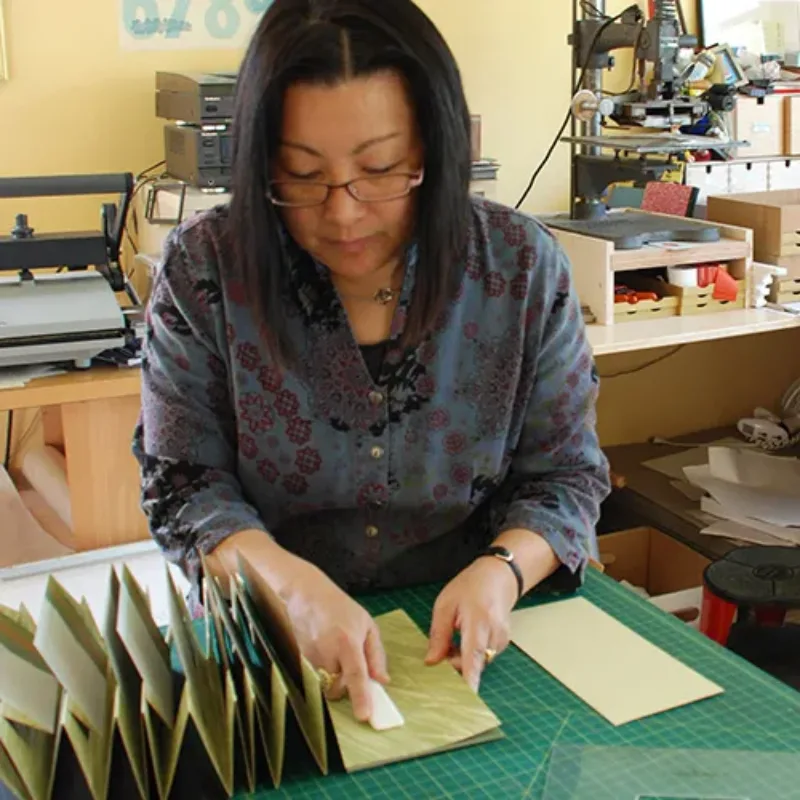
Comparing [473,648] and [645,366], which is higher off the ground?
[473,648]

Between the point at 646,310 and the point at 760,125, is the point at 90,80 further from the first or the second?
the point at 760,125

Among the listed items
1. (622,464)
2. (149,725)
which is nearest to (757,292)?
(622,464)

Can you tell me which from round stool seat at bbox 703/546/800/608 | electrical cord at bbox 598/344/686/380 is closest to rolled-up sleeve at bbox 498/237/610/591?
round stool seat at bbox 703/546/800/608

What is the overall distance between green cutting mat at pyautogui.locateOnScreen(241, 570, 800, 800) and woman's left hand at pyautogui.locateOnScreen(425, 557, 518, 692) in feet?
0.08

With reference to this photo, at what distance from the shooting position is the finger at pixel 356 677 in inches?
36.8

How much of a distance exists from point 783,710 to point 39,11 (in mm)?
1836

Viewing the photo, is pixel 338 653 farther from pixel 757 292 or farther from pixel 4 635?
pixel 757 292

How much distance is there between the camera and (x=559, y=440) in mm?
1201

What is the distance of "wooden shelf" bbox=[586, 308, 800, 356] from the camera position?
201cm

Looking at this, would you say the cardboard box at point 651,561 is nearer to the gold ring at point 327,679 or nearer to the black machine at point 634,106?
the black machine at point 634,106

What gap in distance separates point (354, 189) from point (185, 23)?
137 centimetres

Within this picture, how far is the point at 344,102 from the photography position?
1017mm

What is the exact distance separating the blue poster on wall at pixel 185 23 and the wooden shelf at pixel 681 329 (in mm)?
910

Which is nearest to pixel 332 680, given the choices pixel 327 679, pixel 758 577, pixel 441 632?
pixel 327 679
